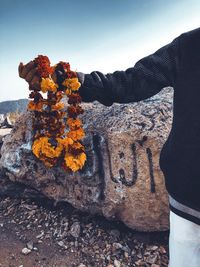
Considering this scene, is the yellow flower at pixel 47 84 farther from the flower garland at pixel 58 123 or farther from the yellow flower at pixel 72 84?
the yellow flower at pixel 72 84

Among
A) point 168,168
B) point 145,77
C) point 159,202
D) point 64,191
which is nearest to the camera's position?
point 168,168

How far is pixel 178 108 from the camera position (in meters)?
2.74

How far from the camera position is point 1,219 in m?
4.79

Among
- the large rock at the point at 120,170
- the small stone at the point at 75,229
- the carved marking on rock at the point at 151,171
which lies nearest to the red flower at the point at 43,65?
the large rock at the point at 120,170

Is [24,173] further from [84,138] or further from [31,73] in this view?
[31,73]

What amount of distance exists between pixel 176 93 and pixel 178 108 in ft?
0.46

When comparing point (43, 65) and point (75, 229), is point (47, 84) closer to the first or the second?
point (43, 65)

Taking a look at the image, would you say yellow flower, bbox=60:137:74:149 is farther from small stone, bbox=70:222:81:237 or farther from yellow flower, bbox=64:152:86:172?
small stone, bbox=70:222:81:237

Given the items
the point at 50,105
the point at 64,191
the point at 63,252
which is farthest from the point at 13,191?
the point at 50,105

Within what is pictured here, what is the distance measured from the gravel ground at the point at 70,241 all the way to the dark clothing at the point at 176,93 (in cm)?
163

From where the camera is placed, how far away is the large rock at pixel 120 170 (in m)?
4.02

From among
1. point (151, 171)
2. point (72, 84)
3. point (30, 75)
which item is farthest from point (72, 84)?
point (151, 171)

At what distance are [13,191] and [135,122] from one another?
2.17 metres

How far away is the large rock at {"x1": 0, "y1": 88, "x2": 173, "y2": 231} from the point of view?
158 inches
